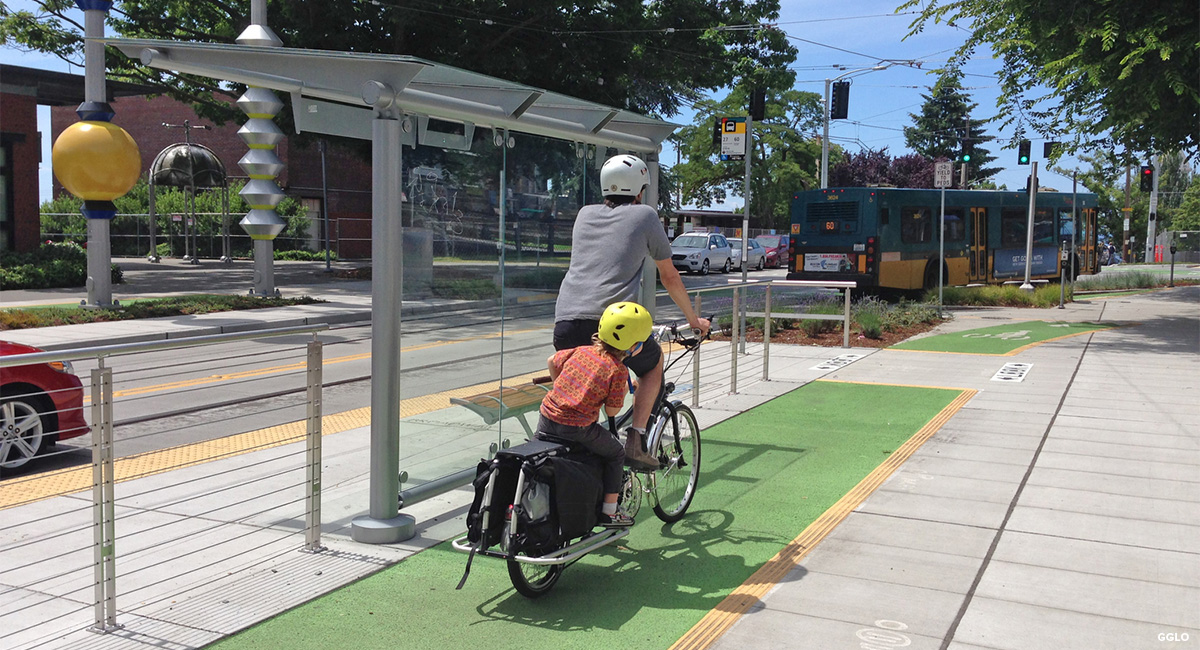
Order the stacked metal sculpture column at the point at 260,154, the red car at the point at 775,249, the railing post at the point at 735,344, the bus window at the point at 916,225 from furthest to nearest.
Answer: the red car at the point at 775,249 → the bus window at the point at 916,225 → the stacked metal sculpture column at the point at 260,154 → the railing post at the point at 735,344

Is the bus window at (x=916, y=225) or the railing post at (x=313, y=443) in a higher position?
the bus window at (x=916, y=225)

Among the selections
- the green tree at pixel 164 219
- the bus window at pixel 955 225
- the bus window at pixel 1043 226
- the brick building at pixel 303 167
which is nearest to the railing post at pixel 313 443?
the bus window at pixel 955 225

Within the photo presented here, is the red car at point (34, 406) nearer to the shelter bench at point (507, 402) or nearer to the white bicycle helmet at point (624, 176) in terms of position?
the shelter bench at point (507, 402)

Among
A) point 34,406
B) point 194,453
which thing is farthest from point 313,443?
point 34,406

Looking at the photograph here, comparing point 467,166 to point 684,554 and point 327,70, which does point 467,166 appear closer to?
point 327,70

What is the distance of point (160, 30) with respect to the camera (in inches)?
964

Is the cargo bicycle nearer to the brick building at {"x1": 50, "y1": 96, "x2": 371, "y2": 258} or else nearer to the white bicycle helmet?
the white bicycle helmet

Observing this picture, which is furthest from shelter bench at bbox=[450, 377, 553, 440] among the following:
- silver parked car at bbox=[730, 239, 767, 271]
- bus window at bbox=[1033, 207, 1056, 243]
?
silver parked car at bbox=[730, 239, 767, 271]

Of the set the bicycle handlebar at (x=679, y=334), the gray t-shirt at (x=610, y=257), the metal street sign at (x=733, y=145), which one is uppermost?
the metal street sign at (x=733, y=145)

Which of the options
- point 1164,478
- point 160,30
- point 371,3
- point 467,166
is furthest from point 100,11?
point 1164,478

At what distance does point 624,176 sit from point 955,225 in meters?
22.2

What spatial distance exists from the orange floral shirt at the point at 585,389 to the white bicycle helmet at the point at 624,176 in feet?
3.91

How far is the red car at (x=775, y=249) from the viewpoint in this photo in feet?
168

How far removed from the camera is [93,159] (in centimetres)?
1772
